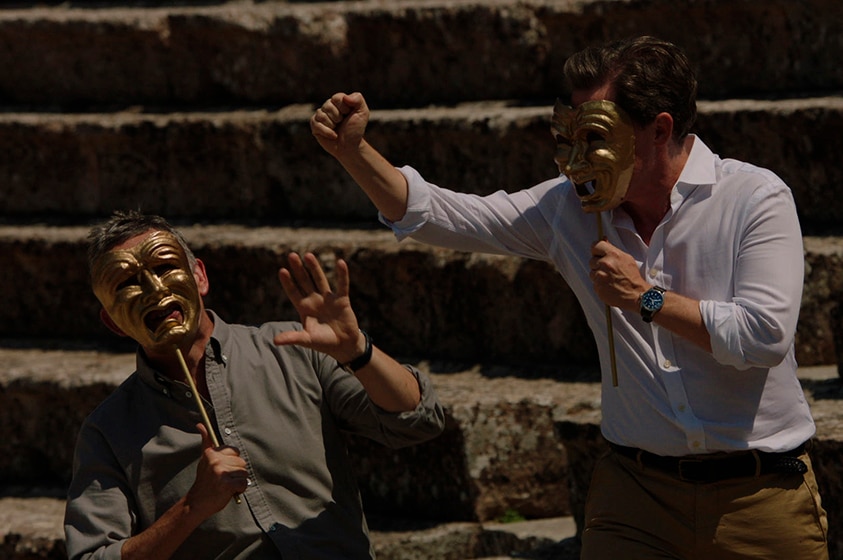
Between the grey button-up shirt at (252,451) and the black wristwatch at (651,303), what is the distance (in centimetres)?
70

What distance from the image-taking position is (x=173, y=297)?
11.6 feet

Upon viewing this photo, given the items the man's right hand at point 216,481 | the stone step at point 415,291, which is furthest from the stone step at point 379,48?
the man's right hand at point 216,481

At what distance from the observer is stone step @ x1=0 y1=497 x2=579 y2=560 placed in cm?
450

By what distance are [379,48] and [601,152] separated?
2.78 meters

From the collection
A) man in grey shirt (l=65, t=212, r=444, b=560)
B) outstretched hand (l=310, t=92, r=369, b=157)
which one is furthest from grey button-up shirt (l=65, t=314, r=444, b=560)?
outstretched hand (l=310, t=92, r=369, b=157)

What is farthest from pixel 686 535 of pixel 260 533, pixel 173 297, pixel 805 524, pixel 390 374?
pixel 173 297

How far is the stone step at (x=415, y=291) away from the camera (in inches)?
188

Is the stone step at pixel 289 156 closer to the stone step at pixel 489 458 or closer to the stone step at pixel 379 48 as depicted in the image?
the stone step at pixel 379 48

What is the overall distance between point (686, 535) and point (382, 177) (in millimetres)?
1028

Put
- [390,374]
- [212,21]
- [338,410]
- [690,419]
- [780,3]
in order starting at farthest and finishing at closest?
1. [212,21]
2. [780,3]
3. [338,410]
4. [390,374]
5. [690,419]

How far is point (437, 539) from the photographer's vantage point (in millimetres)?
4570

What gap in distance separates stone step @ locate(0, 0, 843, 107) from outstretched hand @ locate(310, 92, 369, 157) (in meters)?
2.30

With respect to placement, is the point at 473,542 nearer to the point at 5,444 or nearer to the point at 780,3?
the point at 5,444

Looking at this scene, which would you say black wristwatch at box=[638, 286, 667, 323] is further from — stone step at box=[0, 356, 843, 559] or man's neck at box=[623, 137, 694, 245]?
stone step at box=[0, 356, 843, 559]
